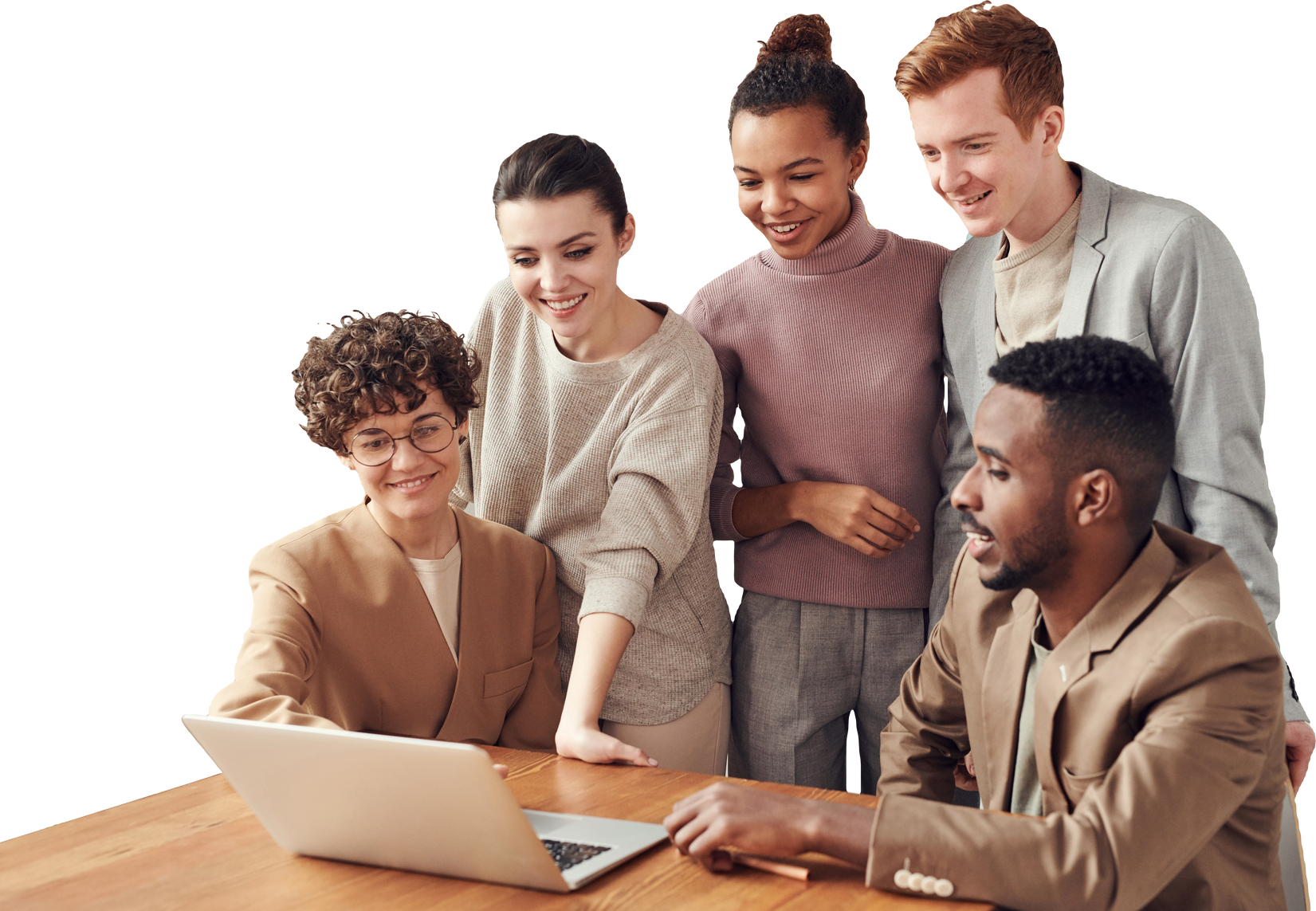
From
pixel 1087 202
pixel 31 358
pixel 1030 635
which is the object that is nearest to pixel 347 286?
pixel 31 358

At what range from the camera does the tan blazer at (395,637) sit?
5.18ft

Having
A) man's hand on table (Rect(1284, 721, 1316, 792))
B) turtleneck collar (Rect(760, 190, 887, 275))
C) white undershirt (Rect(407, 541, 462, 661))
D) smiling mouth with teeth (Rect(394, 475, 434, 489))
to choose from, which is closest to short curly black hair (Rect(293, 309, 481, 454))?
smiling mouth with teeth (Rect(394, 475, 434, 489))

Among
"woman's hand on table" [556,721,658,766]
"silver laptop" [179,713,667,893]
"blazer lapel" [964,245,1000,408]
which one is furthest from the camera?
"blazer lapel" [964,245,1000,408]

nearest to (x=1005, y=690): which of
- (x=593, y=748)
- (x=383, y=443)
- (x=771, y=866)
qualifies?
(x=771, y=866)

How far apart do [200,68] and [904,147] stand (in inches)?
68.5

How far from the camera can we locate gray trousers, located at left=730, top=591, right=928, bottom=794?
79.3 inches

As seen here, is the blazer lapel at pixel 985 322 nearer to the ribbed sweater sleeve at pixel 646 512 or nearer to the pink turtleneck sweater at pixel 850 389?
the pink turtleneck sweater at pixel 850 389

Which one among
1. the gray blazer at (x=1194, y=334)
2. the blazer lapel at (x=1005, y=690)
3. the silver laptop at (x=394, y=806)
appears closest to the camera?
the silver laptop at (x=394, y=806)

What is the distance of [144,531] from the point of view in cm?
284

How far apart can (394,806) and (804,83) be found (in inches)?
53.7

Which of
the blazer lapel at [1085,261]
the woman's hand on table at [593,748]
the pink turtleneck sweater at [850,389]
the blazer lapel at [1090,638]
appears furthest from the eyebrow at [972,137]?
the woman's hand on table at [593,748]

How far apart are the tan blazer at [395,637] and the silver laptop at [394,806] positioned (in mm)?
A: 362

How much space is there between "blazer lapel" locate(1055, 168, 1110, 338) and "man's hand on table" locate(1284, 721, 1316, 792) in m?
0.63

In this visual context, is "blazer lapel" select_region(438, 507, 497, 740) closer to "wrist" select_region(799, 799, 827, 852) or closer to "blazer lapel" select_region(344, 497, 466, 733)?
"blazer lapel" select_region(344, 497, 466, 733)
